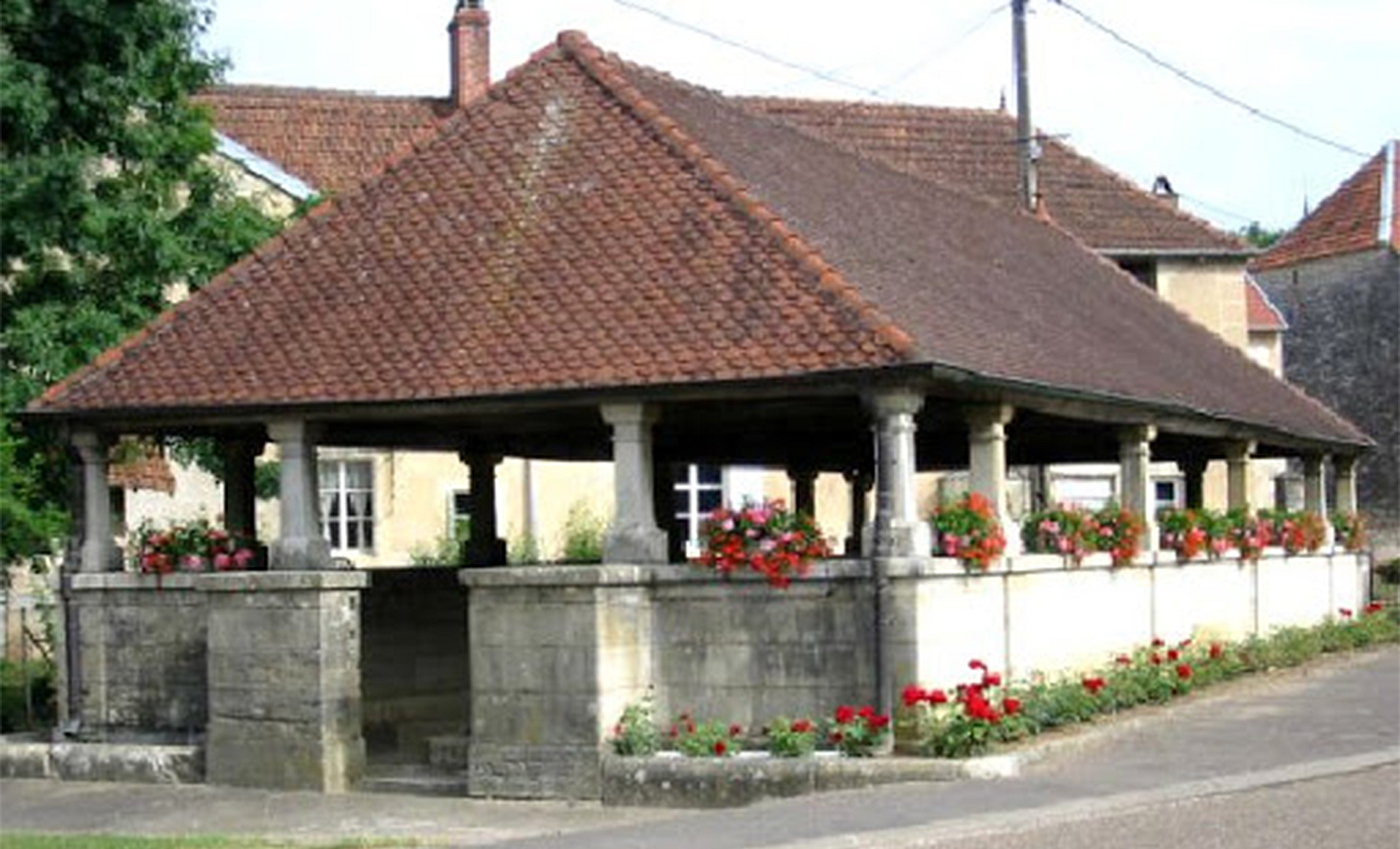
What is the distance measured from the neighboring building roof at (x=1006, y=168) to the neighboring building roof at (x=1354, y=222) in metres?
6.13

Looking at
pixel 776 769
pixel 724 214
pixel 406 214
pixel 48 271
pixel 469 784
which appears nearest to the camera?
pixel 776 769

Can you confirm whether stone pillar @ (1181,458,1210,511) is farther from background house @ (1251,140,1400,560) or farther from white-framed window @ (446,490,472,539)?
background house @ (1251,140,1400,560)

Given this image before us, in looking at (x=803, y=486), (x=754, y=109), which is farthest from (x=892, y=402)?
(x=754, y=109)

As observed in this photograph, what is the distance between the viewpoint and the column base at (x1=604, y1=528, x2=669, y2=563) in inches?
630

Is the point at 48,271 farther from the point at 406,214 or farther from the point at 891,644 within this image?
the point at 891,644

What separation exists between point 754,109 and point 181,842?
78.9 ft

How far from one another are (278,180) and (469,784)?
19847 millimetres

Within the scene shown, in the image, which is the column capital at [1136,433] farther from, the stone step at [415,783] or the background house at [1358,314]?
the background house at [1358,314]

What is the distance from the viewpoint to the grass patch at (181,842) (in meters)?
13.8

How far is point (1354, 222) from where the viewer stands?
155ft

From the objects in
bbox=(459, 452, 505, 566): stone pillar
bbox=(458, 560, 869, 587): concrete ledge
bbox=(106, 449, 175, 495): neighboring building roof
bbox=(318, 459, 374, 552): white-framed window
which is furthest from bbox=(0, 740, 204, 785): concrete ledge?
bbox=(318, 459, 374, 552): white-framed window

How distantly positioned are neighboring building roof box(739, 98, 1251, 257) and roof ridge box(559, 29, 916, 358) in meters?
20.5

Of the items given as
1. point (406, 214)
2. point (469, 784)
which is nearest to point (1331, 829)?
point (469, 784)

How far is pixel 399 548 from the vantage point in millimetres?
36000
